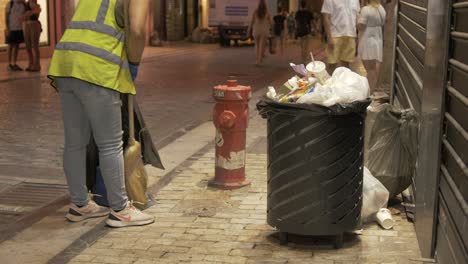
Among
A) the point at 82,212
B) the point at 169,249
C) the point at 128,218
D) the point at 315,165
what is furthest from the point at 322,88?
the point at 82,212

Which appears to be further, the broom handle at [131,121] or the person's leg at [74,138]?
the broom handle at [131,121]

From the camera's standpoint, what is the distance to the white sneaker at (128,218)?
5320mm

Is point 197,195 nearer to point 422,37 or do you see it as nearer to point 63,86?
point 63,86

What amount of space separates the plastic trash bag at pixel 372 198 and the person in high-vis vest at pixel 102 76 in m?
1.70

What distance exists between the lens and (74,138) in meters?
5.26

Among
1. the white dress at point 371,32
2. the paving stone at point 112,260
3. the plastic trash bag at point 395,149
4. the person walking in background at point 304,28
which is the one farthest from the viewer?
the person walking in background at point 304,28

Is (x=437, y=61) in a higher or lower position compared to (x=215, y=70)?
higher

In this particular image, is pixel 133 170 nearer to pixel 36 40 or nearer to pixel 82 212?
pixel 82 212

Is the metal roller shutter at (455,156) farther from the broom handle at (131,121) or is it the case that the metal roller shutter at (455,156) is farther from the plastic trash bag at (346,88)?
the broom handle at (131,121)

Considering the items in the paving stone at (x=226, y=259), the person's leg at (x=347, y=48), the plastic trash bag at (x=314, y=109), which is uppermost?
the plastic trash bag at (x=314, y=109)

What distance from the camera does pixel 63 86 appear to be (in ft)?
16.9

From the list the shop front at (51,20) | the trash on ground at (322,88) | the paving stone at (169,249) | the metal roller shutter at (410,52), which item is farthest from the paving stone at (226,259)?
the shop front at (51,20)

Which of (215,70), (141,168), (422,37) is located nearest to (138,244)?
(141,168)

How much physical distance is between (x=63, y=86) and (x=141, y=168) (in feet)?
2.93
